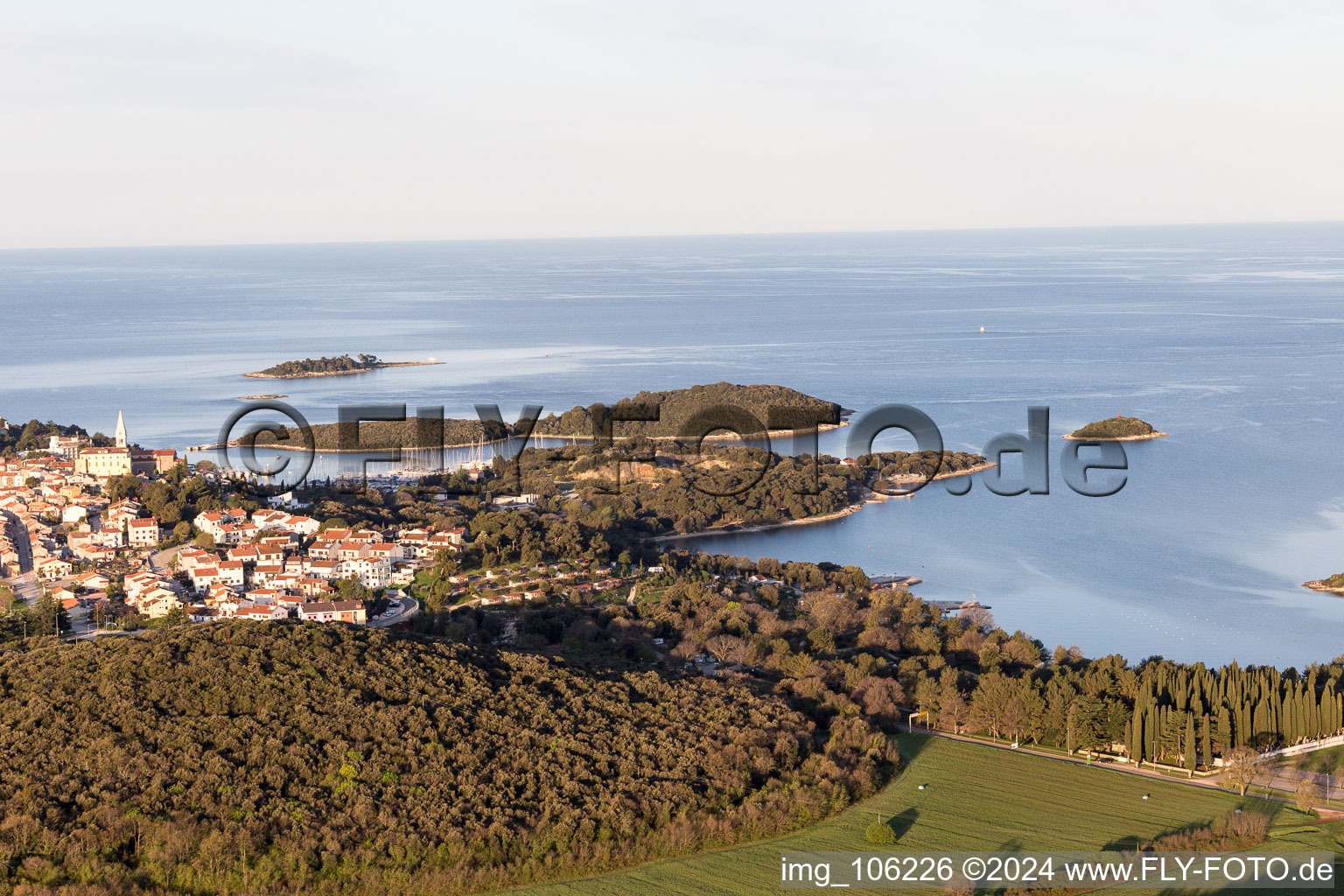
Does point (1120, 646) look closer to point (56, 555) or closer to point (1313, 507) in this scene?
point (1313, 507)

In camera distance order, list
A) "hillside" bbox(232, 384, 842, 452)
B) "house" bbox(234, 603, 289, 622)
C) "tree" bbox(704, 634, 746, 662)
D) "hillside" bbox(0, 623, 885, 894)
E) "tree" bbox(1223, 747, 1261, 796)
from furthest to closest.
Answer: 1. "hillside" bbox(232, 384, 842, 452)
2. "house" bbox(234, 603, 289, 622)
3. "tree" bbox(704, 634, 746, 662)
4. "tree" bbox(1223, 747, 1261, 796)
5. "hillside" bbox(0, 623, 885, 894)

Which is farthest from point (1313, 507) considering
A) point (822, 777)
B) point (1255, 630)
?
point (822, 777)

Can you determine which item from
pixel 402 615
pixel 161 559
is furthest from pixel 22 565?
pixel 402 615

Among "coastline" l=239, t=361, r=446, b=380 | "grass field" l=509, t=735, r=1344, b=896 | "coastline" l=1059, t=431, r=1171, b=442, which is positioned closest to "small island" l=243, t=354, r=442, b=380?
"coastline" l=239, t=361, r=446, b=380

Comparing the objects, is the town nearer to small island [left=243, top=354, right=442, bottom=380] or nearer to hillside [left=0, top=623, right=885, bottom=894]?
hillside [left=0, top=623, right=885, bottom=894]

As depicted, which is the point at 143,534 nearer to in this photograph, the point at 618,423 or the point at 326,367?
the point at 618,423

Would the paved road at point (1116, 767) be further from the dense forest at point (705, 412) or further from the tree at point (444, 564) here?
the dense forest at point (705, 412)
